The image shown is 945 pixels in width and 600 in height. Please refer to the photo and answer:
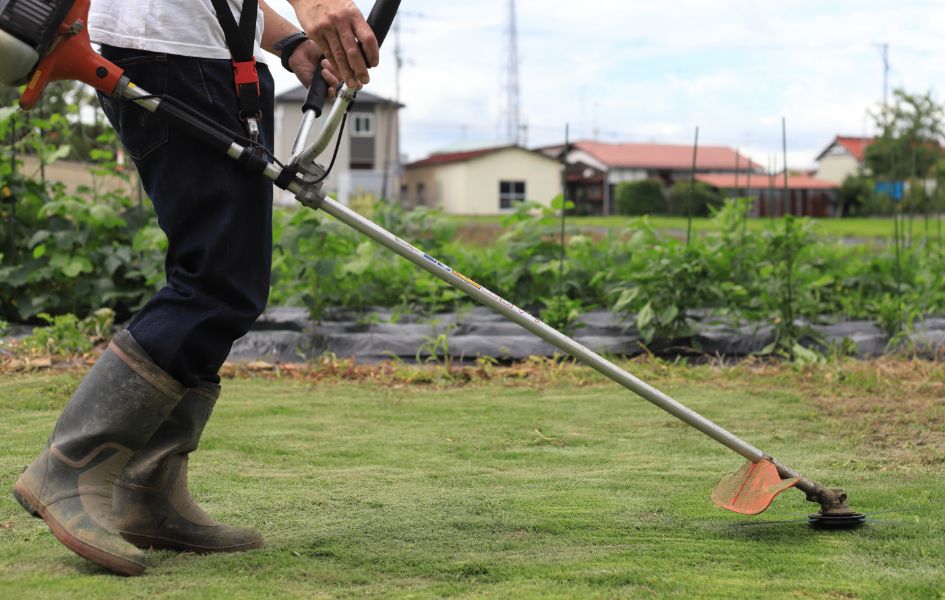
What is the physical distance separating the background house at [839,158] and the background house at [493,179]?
19268mm

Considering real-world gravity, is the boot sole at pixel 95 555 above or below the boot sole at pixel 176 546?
above

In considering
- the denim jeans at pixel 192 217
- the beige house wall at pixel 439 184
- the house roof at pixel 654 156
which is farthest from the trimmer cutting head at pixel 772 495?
the house roof at pixel 654 156

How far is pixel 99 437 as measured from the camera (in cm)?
188

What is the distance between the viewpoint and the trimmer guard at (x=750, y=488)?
2.23m

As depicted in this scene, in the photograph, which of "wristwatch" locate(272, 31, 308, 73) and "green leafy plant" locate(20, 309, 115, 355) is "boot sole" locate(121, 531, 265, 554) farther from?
"green leafy plant" locate(20, 309, 115, 355)

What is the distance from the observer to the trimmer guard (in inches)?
87.7

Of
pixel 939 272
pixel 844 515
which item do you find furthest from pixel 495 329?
pixel 844 515

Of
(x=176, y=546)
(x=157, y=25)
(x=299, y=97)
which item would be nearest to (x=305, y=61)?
(x=157, y=25)

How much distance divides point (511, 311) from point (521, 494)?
0.62m

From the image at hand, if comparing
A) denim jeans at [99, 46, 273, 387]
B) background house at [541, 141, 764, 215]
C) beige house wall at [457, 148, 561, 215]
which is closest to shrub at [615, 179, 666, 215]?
beige house wall at [457, 148, 561, 215]

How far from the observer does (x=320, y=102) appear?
2.00 meters

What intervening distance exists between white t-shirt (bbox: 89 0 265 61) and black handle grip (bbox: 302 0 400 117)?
0.19 metres

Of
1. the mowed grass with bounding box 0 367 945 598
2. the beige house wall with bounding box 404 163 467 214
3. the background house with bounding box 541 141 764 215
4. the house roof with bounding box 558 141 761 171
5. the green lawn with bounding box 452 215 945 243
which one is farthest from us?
the house roof with bounding box 558 141 761 171

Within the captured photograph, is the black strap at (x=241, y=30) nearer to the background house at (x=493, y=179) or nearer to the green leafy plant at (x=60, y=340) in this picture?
the green leafy plant at (x=60, y=340)
